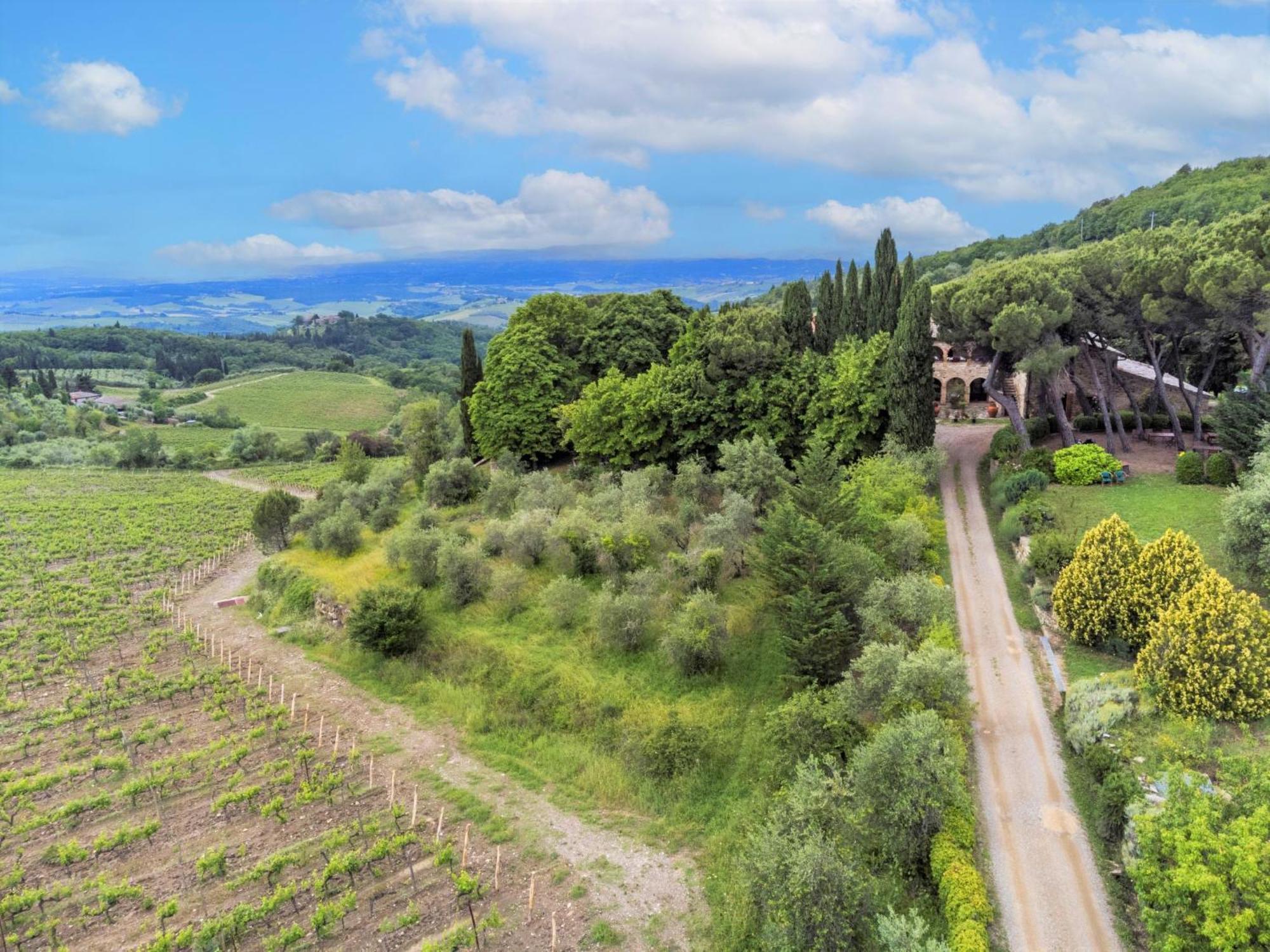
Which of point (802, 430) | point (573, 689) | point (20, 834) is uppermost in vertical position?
point (802, 430)

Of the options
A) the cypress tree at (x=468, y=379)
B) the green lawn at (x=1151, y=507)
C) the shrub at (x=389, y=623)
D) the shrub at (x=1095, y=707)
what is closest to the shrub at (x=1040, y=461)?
the green lawn at (x=1151, y=507)

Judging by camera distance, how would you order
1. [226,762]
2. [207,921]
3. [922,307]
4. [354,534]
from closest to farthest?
[207,921] < [226,762] < [922,307] < [354,534]

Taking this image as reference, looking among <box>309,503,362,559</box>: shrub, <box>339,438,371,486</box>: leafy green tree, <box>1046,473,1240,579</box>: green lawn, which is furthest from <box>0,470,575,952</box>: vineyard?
<box>1046,473,1240,579</box>: green lawn

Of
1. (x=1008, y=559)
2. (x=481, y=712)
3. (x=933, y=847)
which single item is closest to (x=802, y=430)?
(x=1008, y=559)

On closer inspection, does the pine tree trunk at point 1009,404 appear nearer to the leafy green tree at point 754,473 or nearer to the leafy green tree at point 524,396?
the leafy green tree at point 754,473

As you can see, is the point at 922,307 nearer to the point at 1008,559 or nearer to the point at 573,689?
the point at 1008,559

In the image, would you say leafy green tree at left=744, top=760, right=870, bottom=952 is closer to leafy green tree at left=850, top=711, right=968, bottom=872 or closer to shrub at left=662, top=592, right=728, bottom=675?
leafy green tree at left=850, top=711, right=968, bottom=872
